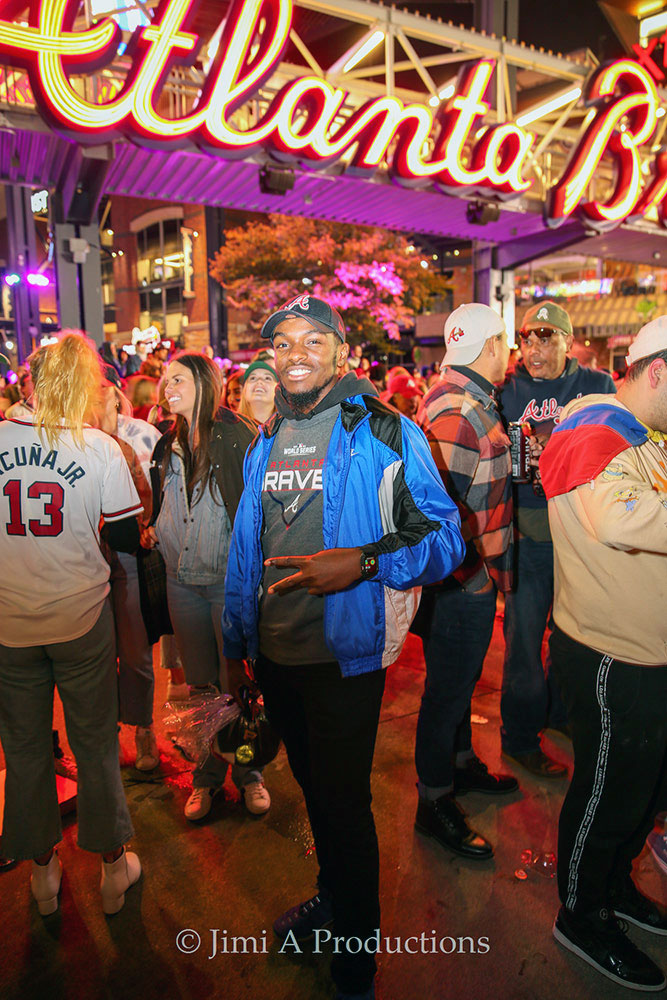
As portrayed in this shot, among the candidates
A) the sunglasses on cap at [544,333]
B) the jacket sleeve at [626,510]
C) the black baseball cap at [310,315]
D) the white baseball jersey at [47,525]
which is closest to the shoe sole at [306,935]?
the white baseball jersey at [47,525]

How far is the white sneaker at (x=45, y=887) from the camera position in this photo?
2498 millimetres

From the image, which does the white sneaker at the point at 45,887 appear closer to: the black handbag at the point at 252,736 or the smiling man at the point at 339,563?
the black handbag at the point at 252,736

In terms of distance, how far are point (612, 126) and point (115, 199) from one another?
30928 millimetres

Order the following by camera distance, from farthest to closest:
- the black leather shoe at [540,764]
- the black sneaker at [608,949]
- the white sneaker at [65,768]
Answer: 1. the white sneaker at [65,768]
2. the black leather shoe at [540,764]
3. the black sneaker at [608,949]

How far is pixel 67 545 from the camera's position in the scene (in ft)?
7.74

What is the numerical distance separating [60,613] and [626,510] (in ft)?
6.65

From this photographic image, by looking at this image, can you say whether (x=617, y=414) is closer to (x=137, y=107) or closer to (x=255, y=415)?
(x=255, y=415)

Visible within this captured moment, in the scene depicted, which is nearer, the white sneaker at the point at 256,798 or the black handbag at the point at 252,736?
the black handbag at the point at 252,736

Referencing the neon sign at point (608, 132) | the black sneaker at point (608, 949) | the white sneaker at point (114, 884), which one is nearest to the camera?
the black sneaker at point (608, 949)

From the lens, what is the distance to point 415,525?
6.32 feet

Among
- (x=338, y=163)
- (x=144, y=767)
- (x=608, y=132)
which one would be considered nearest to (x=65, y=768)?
(x=144, y=767)

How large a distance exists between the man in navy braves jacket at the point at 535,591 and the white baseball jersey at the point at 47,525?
2.17m

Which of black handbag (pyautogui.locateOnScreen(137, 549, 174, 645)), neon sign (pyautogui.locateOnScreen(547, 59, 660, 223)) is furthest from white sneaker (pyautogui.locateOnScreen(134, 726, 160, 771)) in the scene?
neon sign (pyautogui.locateOnScreen(547, 59, 660, 223))

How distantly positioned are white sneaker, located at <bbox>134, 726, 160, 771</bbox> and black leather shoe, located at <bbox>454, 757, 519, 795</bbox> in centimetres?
170
